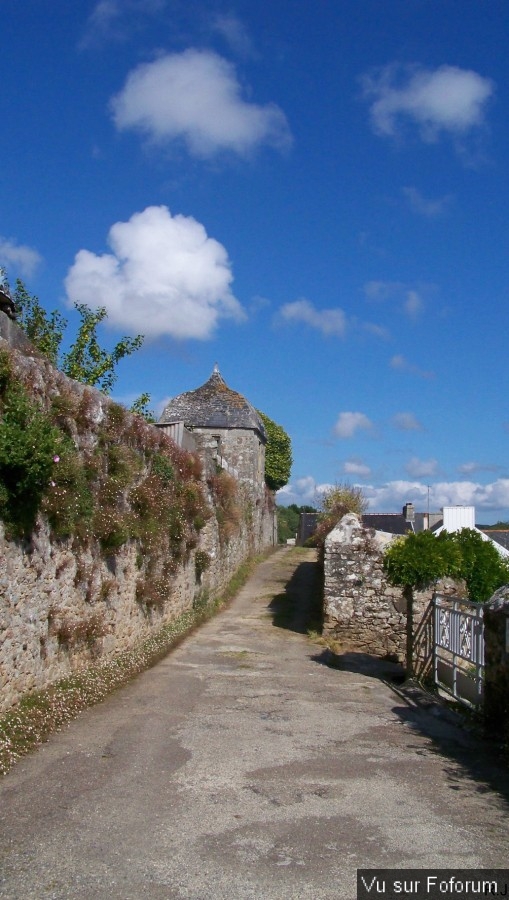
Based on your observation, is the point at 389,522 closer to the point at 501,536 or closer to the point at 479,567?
the point at 501,536

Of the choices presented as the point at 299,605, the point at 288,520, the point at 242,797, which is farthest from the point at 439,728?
the point at 288,520

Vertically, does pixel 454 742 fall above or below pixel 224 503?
below

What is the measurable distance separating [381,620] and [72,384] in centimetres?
785

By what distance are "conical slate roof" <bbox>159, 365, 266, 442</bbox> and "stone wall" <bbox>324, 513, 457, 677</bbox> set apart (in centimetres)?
1777

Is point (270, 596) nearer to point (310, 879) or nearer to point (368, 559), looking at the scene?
point (368, 559)

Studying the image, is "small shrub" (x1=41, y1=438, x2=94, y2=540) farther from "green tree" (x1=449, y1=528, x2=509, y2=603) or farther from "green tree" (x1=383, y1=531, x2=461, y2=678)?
"green tree" (x1=449, y1=528, x2=509, y2=603)

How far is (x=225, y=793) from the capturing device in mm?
5738

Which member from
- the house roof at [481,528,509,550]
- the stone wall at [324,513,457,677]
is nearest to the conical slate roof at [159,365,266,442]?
the house roof at [481,528,509,550]


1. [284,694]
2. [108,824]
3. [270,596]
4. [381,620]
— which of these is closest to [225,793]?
[108,824]

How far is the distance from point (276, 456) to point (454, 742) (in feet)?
143

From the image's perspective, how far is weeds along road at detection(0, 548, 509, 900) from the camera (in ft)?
14.2

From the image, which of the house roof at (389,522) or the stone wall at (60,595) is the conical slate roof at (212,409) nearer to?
the house roof at (389,522)

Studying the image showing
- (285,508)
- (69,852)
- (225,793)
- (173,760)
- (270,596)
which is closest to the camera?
(69,852)

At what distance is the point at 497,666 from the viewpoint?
7.73 metres
